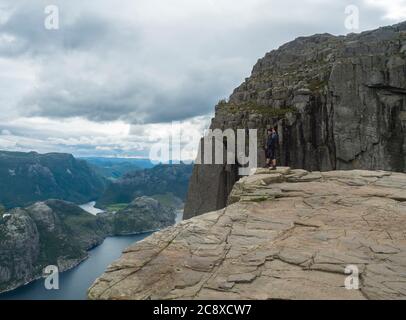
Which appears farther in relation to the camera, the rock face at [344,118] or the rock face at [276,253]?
the rock face at [344,118]

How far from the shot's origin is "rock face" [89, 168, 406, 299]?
47.8ft

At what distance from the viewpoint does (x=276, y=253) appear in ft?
58.0

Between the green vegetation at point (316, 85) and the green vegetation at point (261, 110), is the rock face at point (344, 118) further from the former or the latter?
the green vegetation at point (316, 85)

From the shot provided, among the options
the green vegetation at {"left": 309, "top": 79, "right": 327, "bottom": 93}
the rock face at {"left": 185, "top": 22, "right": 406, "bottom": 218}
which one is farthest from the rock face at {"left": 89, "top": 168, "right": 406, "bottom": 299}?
the green vegetation at {"left": 309, "top": 79, "right": 327, "bottom": 93}

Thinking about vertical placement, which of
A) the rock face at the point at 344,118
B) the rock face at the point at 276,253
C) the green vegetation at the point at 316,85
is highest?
the green vegetation at the point at 316,85

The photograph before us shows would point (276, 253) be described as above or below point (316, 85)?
below

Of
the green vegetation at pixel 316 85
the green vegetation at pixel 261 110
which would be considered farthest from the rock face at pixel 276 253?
the green vegetation at pixel 316 85

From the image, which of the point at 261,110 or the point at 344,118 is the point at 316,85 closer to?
the point at 344,118

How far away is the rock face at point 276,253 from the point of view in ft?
47.8

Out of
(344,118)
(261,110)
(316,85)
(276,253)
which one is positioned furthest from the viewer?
(316,85)

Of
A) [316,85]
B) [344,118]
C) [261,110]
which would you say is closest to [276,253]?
[261,110]

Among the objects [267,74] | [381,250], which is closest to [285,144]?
[267,74]

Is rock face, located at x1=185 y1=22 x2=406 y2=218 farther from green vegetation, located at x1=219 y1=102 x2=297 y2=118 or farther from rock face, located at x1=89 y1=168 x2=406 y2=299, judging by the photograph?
rock face, located at x1=89 y1=168 x2=406 y2=299

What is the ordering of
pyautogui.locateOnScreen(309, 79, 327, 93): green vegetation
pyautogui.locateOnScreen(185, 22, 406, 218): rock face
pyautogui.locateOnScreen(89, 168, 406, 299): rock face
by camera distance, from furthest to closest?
pyautogui.locateOnScreen(309, 79, 327, 93): green vegetation
pyautogui.locateOnScreen(185, 22, 406, 218): rock face
pyautogui.locateOnScreen(89, 168, 406, 299): rock face
